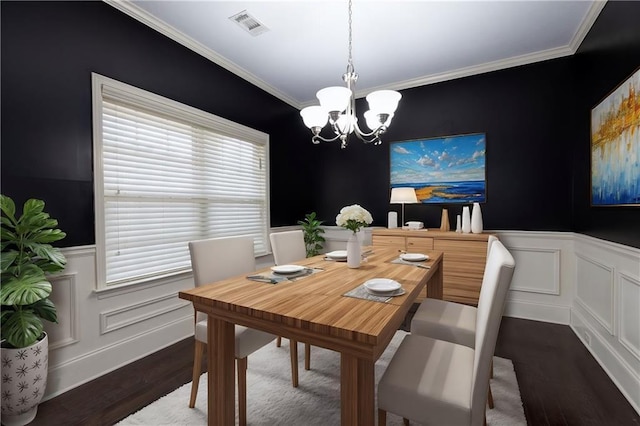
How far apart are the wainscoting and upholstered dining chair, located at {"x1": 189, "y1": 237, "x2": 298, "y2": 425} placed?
80 cm

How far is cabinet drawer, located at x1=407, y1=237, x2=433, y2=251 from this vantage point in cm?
324

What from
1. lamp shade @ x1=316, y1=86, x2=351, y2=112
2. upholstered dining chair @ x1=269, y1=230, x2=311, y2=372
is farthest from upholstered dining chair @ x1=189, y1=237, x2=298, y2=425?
lamp shade @ x1=316, y1=86, x2=351, y2=112

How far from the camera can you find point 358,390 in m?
0.99

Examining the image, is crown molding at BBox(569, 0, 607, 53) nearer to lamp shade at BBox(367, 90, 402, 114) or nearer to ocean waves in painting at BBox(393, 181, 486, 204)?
ocean waves in painting at BBox(393, 181, 486, 204)

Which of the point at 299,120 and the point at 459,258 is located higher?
the point at 299,120

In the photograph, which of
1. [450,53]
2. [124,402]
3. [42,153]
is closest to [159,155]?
[42,153]

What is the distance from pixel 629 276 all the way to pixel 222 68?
3.88m

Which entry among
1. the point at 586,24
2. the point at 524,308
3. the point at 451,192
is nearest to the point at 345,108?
the point at 451,192

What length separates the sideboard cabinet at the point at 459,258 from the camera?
3.01 metres

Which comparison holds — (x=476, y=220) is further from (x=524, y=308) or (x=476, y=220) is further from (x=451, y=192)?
(x=524, y=308)

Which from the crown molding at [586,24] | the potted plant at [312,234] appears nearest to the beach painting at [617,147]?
the crown molding at [586,24]

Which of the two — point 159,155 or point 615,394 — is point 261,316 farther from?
point 615,394

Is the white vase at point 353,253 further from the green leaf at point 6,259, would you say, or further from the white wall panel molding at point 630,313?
the green leaf at point 6,259

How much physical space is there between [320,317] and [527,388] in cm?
179
